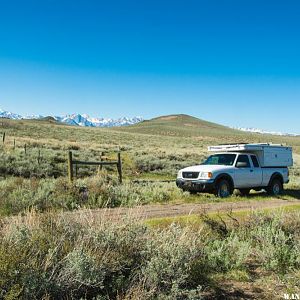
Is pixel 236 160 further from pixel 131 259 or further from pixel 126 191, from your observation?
pixel 131 259

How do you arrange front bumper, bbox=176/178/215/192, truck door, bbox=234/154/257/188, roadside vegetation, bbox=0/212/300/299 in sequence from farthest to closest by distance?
truck door, bbox=234/154/257/188 < front bumper, bbox=176/178/215/192 < roadside vegetation, bbox=0/212/300/299

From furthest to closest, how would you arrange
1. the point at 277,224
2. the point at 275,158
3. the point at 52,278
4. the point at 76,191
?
the point at 275,158, the point at 76,191, the point at 277,224, the point at 52,278

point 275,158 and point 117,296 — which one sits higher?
point 275,158

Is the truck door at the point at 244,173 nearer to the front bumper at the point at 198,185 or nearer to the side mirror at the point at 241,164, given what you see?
the side mirror at the point at 241,164

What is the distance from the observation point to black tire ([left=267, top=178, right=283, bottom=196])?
18516 millimetres

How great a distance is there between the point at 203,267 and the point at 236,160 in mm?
10998

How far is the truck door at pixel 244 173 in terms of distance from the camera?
17109mm

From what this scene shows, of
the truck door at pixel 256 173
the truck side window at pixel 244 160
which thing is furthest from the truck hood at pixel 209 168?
the truck door at pixel 256 173

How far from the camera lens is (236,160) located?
1738 cm

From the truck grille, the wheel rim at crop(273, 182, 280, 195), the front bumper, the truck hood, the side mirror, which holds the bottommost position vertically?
the wheel rim at crop(273, 182, 280, 195)

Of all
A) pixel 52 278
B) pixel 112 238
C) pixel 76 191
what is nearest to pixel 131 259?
pixel 112 238

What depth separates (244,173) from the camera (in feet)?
57.0

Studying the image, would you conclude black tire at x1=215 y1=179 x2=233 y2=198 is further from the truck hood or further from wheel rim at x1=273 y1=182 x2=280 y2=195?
wheel rim at x1=273 y1=182 x2=280 y2=195

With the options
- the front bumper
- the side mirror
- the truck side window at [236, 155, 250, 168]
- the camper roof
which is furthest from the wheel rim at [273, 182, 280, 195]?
the front bumper
